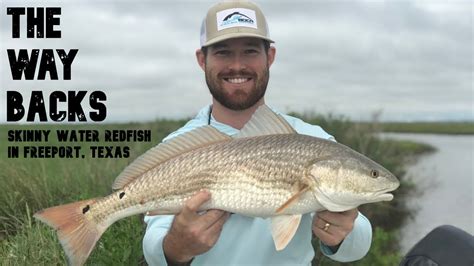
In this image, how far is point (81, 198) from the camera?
686cm

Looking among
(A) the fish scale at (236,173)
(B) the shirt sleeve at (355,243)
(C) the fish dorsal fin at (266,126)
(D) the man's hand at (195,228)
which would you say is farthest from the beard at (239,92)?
(B) the shirt sleeve at (355,243)

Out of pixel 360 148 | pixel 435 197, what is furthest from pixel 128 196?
pixel 435 197

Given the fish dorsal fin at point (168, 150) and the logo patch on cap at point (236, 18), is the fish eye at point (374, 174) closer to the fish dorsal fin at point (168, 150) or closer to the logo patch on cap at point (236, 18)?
the fish dorsal fin at point (168, 150)

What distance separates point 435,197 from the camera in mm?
17578

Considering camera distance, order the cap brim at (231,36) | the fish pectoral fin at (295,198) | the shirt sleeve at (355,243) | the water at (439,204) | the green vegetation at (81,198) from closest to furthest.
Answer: the fish pectoral fin at (295,198)
the shirt sleeve at (355,243)
the cap brim at (231,36)
the green vegetation at (81,198)
the water at (439,204)

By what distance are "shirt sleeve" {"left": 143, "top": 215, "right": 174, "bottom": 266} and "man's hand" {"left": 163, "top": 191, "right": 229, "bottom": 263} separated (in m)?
0.16

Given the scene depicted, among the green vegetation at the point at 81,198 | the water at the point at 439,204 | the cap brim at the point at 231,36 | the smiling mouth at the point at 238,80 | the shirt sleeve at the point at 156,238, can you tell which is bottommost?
the water at the point at 439,204

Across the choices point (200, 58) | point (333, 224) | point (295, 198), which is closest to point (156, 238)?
point (295, 198)

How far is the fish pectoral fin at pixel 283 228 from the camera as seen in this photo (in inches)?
118

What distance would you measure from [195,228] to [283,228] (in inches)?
18.2

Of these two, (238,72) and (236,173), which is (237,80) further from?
(236,173)

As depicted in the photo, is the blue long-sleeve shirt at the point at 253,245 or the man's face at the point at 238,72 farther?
the man's face at the point at 238,72

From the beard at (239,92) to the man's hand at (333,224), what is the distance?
951 mm

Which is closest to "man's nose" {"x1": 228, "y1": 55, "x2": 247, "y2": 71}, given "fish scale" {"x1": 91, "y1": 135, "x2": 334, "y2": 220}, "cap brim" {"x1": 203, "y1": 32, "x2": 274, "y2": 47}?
"cap brim" {"x1": 203, "y1": 32, "x2": 274, "y2": 47}
